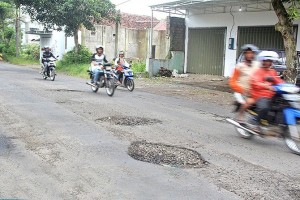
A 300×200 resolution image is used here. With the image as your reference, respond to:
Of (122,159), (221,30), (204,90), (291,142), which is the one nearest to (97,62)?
(204,90)

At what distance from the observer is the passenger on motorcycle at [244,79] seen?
6875 mm

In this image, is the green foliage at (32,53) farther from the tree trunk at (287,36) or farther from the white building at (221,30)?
the tree trunk at (287,36)

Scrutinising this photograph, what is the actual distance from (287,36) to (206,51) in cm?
952

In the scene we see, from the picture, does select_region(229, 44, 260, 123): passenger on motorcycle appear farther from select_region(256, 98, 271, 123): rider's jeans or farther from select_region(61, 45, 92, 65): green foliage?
select_region(61, 45, 92, 65): green foliage

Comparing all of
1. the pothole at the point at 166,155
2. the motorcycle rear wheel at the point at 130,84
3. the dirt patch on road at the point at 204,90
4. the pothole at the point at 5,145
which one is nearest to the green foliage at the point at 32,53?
the dirt patch on road at the point at 204,90

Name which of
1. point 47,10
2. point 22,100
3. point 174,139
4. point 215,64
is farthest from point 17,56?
point 174,139

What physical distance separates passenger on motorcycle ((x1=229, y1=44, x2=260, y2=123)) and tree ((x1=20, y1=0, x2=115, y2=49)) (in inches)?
693

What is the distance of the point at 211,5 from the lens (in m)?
20.5

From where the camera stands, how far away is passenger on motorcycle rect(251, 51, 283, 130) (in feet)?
21.0

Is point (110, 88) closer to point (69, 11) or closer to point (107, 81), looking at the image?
point (107, 81)

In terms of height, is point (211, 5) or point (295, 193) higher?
point (211, 5)

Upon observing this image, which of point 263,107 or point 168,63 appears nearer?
point 263,107

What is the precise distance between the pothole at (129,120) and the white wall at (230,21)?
11765 millimetres

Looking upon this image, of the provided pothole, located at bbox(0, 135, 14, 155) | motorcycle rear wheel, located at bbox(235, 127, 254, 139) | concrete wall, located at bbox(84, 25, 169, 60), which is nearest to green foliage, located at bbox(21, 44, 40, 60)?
concrete wall, located at bbox(84, 25, 169, 60)
